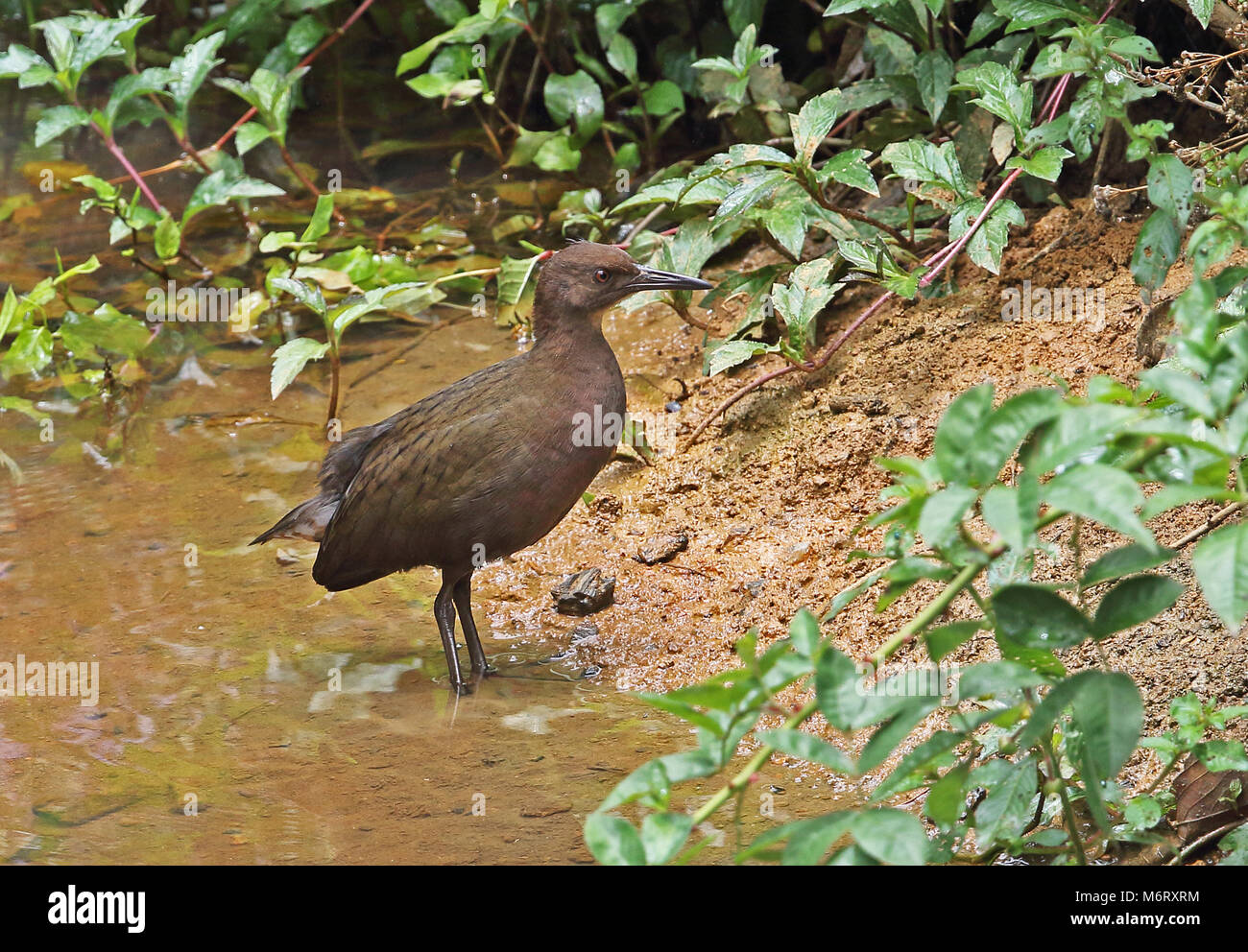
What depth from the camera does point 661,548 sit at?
17.5 feet

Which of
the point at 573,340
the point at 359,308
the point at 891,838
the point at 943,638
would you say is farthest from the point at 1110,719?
the point at 359,308

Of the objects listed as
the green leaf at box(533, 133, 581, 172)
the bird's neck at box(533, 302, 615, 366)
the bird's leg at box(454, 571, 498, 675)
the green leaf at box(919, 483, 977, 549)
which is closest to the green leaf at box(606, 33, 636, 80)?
the green leaf at box(533, 133, 581, 172)

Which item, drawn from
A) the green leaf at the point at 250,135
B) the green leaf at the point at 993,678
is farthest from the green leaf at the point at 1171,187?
the green leaf at the point at 250,135

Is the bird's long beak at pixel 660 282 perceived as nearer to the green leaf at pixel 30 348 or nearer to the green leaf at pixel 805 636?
the green leaf at pixel 805 636

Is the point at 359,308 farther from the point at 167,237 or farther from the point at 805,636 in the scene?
the point at 805,636

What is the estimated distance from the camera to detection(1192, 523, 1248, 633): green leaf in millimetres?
2057

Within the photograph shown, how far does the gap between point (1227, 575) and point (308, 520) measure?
3.76 metres

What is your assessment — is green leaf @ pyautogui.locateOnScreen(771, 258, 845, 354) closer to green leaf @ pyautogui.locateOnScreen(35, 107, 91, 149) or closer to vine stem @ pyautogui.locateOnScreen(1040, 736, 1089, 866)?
vine stem @ pyautogui.locateOnScreen(1040, 736, 1089, 866)

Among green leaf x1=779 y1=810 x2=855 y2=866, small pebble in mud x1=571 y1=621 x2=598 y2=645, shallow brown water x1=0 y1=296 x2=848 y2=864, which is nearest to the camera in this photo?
green leaf x1=779 y1=810 x2=855 y2=866

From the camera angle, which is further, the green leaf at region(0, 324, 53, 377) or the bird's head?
the green leaf at region(0, 324, 53, 377)

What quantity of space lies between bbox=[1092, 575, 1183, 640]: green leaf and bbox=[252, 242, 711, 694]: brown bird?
2.63 m

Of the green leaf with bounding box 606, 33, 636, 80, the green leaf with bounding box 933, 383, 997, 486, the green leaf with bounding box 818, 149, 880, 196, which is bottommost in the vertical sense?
the green leaf with bounding box 933, 383, 997, 486

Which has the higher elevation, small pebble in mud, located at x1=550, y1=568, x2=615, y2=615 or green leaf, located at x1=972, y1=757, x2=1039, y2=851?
small pebble in mud, located at x1=550, y1=568, x2=615, y2=615

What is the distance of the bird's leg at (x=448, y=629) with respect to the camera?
4.78 meters
